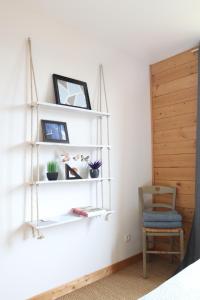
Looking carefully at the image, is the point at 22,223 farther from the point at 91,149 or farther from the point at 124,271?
the point at 124,271

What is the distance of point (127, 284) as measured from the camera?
234 centimetres

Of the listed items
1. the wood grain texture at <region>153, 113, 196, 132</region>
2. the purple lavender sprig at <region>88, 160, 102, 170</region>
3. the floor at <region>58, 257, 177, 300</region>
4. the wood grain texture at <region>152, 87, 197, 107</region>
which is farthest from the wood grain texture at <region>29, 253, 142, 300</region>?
the wood grain texture at <region>152, 87, 197, 107</region>

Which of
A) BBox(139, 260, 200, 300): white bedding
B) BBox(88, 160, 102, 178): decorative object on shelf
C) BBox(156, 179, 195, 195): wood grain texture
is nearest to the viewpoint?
BBox(139, 260, 200, 300): white bedding

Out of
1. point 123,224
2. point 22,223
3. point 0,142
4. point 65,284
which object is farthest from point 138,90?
point 65,284

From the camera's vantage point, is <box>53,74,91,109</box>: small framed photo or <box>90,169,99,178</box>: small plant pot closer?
<box>53,74,91,109</box>: small framed photo

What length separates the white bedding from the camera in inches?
40.3

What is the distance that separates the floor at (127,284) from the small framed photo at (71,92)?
174 centimetres

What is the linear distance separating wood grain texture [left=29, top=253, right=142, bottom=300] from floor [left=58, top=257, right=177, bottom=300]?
0.13ft

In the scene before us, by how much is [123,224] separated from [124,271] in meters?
0.49

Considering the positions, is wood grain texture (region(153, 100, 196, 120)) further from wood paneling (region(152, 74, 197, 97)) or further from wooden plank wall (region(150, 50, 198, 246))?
wood paneling (region(152, 74, 197, 97))

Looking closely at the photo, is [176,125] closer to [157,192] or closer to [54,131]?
[157,192]

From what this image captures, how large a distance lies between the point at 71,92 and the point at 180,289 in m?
1.79

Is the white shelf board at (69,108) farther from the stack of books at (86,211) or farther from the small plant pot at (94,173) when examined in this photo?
the stack of books at (86,211)

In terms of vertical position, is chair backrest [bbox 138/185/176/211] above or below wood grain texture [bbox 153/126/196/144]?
below
